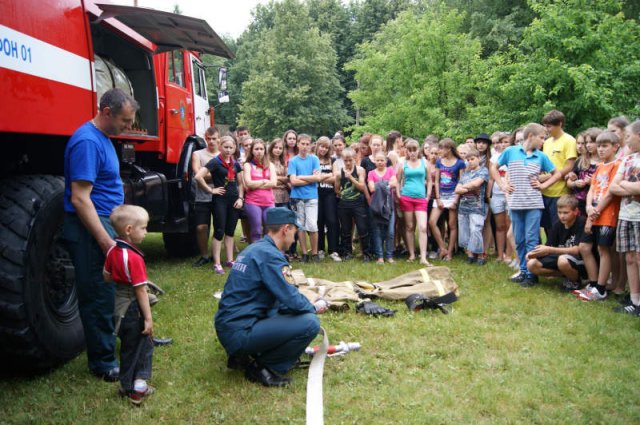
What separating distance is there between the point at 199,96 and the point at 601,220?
637 cm

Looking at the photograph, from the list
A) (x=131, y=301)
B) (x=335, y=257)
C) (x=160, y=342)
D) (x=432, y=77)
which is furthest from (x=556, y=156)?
(x=432, y=77)

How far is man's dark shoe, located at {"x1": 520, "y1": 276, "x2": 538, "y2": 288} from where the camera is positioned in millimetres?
6563

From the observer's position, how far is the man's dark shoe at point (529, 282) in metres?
6.56

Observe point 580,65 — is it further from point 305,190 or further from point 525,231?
point 305,190

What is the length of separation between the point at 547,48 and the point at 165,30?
33.2 ft

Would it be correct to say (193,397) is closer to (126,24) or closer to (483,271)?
(126,24)

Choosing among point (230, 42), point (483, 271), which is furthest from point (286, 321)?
point (230, 42)

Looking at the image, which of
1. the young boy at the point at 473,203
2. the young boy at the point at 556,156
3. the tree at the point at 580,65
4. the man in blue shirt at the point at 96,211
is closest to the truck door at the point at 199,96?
the young boy at the point at 473,203

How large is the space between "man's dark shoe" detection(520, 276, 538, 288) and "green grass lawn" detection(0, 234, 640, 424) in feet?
2.38

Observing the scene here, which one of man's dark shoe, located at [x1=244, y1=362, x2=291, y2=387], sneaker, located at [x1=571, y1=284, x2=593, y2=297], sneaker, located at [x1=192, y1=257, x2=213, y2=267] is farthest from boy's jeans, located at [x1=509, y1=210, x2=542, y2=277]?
sneaker, located at [x1=192, y1=257, x2=213, y2=267]

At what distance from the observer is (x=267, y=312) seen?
397 cm

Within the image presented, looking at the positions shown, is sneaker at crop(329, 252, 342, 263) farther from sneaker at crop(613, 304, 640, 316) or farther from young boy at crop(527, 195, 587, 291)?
sneaker at crop(613, 304, 640, 316)

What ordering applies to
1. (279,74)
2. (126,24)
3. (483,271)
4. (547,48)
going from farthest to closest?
(279,74) < (547,48) < (483,271) < (126,24)

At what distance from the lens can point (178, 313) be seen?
218 inches
